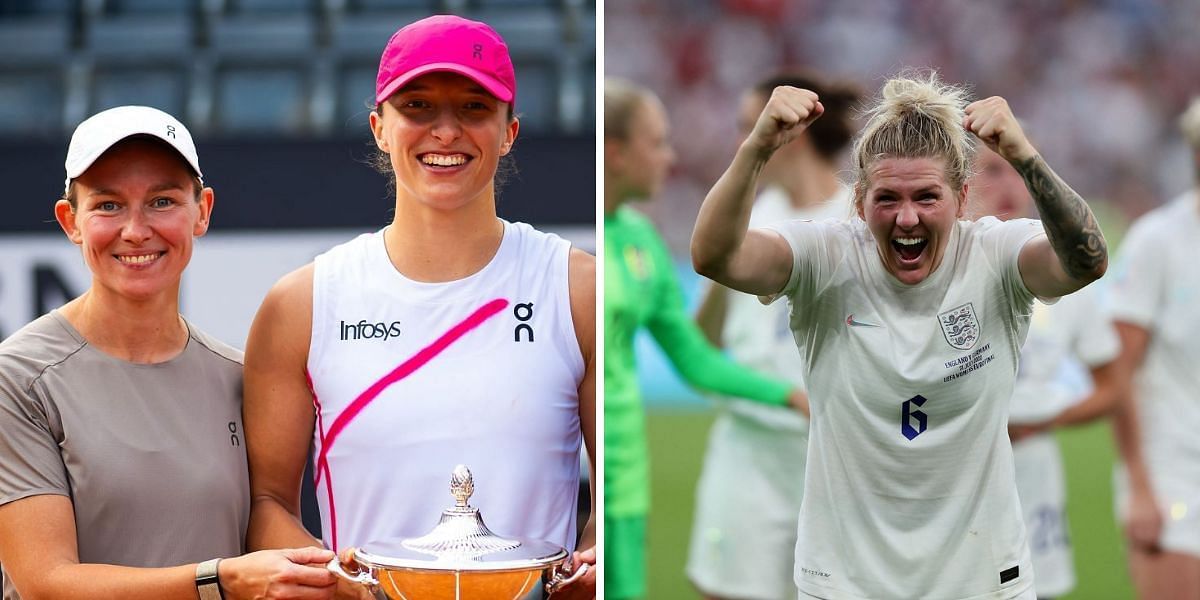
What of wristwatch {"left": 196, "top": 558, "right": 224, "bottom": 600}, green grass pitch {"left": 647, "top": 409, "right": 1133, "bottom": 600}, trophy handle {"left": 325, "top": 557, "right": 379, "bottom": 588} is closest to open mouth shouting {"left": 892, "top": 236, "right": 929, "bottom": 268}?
trophy handle {"left": 325, "top": 557, "right": 379, "bottom": 588}

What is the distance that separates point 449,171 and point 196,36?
2817 mm

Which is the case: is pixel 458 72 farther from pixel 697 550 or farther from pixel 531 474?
pixel 697 550

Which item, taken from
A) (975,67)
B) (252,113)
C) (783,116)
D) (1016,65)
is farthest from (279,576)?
(1016,65)

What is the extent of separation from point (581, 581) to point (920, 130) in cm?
80

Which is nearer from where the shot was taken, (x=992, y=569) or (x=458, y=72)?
(x=992, y=569)

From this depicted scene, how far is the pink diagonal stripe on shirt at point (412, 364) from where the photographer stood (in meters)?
2.22

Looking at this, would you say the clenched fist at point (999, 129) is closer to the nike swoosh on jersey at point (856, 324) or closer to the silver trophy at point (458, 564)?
the nike swoosh on jersey at point (856, 324)

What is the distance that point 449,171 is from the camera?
86.0 inches

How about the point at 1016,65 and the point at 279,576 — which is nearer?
the point at 279,576

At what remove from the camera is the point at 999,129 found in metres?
1.77

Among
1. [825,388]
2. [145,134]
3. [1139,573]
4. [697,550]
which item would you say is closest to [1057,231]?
[825,388]

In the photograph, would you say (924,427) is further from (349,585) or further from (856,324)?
(349,585)

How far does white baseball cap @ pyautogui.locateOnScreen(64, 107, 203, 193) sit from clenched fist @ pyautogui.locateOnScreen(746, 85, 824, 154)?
35.8 inches

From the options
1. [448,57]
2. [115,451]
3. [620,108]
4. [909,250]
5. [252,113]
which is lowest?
[115,451]
